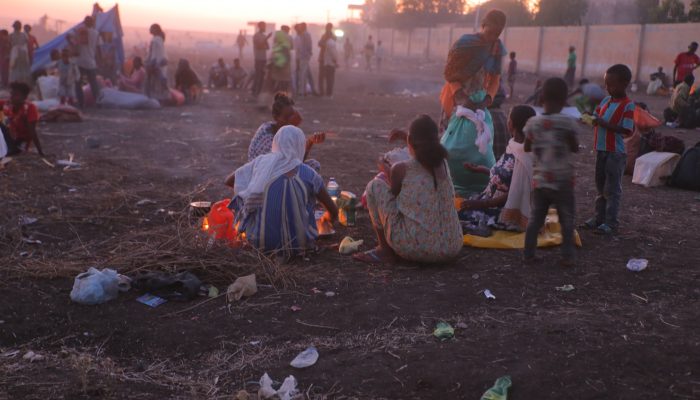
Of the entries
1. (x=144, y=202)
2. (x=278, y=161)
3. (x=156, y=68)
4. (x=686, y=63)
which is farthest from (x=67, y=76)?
(x=686, y=63)

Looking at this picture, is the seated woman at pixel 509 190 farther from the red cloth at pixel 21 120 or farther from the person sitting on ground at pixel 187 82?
the person sitting on ground at pixel 187 82

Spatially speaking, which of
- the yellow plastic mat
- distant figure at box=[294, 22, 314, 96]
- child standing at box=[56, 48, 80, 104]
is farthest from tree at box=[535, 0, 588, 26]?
the yellow plastic mat

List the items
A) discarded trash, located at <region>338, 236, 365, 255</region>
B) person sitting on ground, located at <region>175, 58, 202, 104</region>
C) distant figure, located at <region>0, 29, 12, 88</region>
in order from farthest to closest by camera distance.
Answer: distant figure, located at <region>0, 29, 12, 88</region> < person sitting on ground, located at <region>175, 58, 202, 104</region> < discarded trash, located at <region>338, 236, 365, 255</region>

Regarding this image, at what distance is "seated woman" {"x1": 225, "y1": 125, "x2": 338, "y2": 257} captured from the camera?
4.58 meters

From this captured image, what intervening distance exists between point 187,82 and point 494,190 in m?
11.8

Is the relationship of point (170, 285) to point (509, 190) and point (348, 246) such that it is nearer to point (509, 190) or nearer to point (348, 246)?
point (348, 246)

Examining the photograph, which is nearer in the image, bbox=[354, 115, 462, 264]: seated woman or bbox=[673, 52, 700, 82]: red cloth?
bbox=[354, 115, 462, 264]: seated woman

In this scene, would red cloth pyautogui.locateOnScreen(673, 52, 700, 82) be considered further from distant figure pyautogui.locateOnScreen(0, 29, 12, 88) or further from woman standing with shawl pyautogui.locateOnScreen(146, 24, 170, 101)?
distant figure pyautogui.locateOnScreen(0, 29, 12, 88)

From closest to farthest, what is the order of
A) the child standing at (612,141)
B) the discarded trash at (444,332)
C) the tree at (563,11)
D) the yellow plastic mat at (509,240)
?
1. the discarded trash at (444,332)
2. the yellow plastic mat at (509,240)
3. the child standing at (612,141)
4. the tree at (563,11)

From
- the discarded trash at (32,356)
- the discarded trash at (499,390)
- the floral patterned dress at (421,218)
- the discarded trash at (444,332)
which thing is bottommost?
the discarded trash at (32,356)

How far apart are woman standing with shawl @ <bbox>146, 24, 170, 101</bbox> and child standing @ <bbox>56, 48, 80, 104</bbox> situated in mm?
1791

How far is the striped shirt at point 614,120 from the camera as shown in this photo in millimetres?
5125

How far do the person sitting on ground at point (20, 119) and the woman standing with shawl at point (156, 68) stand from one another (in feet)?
21.6

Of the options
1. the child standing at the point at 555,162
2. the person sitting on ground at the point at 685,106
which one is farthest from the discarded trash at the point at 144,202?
the person sitting on ground at the point at 685,106
